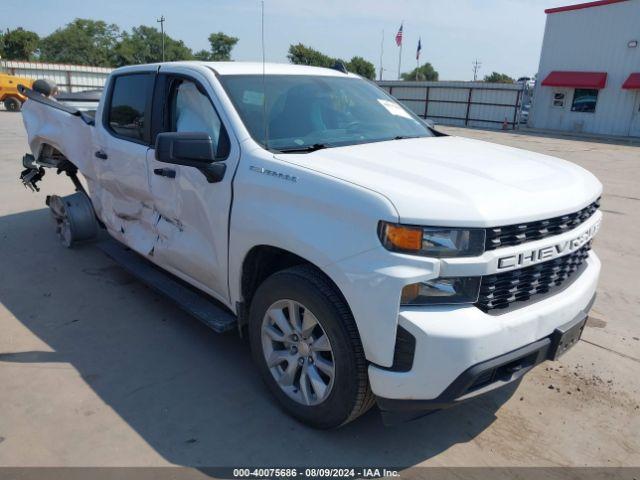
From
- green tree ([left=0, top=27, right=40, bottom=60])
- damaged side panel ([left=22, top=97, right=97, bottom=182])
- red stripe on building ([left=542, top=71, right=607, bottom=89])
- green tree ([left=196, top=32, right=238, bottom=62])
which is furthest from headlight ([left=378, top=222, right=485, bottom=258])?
green tree ([left=0, top=27, right=40, bottom=60])

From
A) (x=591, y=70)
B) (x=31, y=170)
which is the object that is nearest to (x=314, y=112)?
(x=31, y=170)

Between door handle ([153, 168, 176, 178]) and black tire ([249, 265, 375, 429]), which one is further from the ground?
door handle ([153, 168, 176, 178])

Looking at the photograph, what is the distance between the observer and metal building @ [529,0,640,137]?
26.0 meters

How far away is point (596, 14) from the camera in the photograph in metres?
26.9

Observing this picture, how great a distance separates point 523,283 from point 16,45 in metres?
79.3

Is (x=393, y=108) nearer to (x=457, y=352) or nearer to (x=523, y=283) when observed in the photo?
(x=523, y=283)

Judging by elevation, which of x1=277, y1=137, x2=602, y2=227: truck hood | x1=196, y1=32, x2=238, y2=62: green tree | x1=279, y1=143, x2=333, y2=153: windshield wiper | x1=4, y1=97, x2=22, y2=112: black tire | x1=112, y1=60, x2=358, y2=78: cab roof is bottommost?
x1=4, y1=97, x2=22, y2=112: black tire

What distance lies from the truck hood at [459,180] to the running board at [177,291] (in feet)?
3.87

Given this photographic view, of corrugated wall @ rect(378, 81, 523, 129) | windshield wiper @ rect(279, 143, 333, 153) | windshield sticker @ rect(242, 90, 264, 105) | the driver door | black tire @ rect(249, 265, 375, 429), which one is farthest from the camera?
corrugated wall @ rect(378, 81, 523, 129)

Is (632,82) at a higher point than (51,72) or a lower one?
higher

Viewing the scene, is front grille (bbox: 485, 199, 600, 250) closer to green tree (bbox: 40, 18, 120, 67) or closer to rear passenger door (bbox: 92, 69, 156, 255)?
rear passenger door (bbox: 92, 69, 156, 255)

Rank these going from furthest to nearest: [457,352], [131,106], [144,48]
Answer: [144,48] < [131,106] < [457,352]

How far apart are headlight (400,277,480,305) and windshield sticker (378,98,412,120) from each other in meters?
2.05

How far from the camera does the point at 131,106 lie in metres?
4.32
